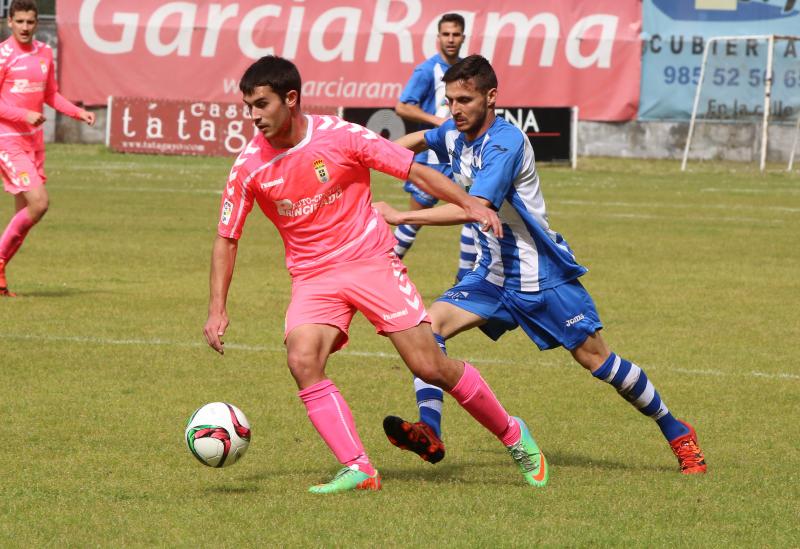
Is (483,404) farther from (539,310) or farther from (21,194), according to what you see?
(21,194)

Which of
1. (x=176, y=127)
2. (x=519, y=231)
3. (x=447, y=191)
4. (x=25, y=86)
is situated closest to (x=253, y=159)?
(x=447, y=191)

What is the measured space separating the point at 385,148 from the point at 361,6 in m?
26.1

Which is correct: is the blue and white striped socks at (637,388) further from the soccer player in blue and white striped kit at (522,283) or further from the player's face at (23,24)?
the player's face at (23,24)

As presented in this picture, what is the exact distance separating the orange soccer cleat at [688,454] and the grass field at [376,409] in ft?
0.25

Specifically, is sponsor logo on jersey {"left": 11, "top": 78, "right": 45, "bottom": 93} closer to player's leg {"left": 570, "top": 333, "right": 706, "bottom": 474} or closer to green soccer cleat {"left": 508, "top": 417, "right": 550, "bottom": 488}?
player's leg {"left": 570, "top": 333, "right": 706, "bottom": 474}

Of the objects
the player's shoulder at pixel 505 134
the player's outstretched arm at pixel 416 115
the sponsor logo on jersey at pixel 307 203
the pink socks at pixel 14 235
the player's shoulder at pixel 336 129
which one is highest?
the player's shoulder at pixel 336 129

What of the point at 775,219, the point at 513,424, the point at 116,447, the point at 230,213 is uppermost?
the point at 230,213

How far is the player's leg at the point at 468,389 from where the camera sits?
19.4ft

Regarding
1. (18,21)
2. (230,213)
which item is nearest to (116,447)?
(230,213)

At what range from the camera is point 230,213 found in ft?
19.8

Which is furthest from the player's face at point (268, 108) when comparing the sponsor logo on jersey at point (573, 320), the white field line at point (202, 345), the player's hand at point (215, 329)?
the white field line at point (202, 345)

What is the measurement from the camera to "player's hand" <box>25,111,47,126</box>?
11.4 meters

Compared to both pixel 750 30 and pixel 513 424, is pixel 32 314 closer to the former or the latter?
pixel 513 424

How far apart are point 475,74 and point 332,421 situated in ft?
5.62
